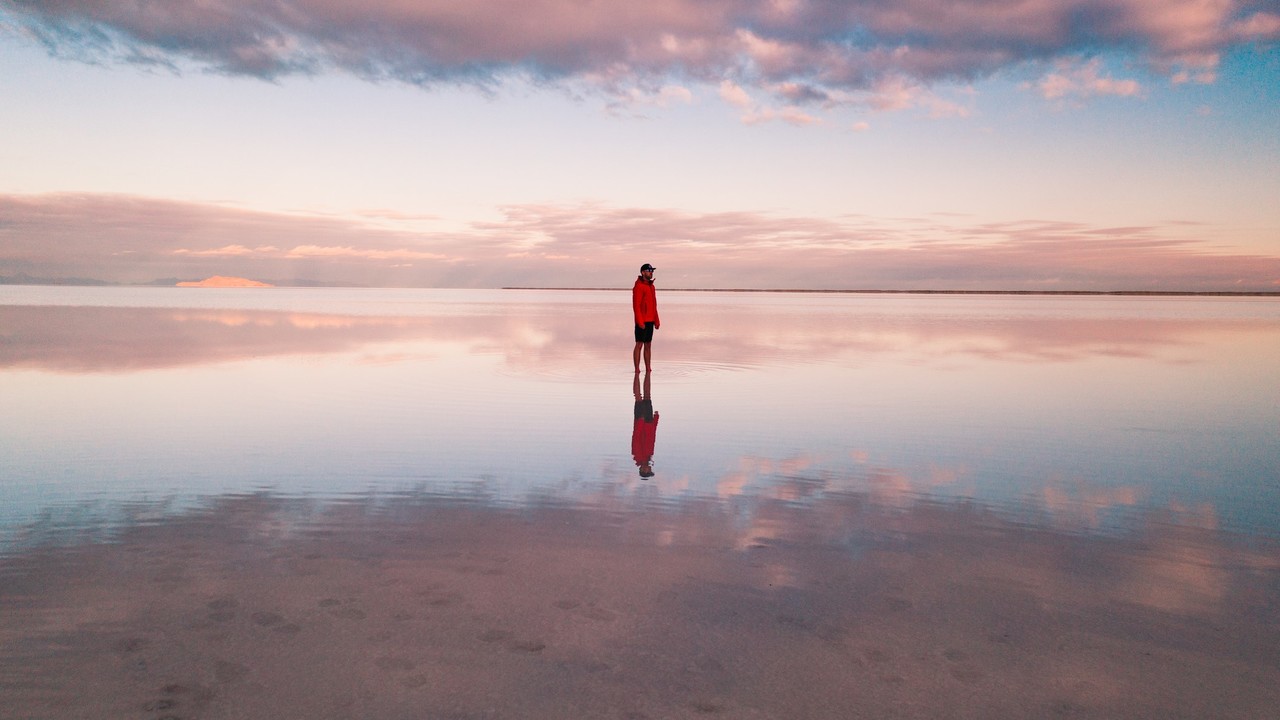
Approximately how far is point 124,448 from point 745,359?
1438cm

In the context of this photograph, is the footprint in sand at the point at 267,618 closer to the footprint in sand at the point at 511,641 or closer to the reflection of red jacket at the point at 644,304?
the footprint in sand at the point at 511,641

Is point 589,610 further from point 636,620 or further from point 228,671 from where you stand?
point 228,671

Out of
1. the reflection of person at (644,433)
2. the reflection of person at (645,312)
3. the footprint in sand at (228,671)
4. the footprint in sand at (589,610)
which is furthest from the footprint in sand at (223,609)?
the reflection of person at (645,312)

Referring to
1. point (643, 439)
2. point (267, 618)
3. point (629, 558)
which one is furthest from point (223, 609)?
point (643, 439)

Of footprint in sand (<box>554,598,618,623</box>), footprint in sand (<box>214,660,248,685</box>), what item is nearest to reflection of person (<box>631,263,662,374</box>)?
footprint in sand (<box>554,598,618,623</box>)

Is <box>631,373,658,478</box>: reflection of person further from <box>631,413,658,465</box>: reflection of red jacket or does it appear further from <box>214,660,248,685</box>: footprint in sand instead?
<box>214,660,248,685</box>: footprint in sand

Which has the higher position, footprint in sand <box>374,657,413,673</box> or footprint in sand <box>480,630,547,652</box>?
footprint in sand <box>374,657,413,673</box>

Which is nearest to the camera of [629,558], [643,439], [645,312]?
[629,558]

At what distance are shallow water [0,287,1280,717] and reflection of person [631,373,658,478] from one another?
14cm

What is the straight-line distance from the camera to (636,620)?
434cm

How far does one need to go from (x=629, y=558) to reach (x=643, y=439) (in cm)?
437

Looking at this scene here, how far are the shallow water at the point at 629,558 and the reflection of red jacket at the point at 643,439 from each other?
0.53ft

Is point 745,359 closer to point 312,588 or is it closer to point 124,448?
point 124,448

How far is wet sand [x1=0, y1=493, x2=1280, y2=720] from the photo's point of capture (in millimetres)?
3541
